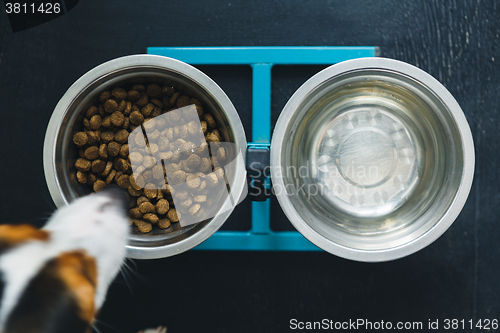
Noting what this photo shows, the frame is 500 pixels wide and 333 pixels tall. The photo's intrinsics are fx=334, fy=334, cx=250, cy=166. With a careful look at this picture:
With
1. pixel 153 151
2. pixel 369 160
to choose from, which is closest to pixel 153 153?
pixel 153 151

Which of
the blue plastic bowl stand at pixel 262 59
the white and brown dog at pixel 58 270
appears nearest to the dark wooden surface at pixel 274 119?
the blue plastic bowl stand at pixel 262 59

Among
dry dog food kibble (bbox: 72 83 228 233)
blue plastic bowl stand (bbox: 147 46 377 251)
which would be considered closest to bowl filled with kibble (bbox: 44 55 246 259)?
dry dog food kibble (bbox: 72 83 228 233)

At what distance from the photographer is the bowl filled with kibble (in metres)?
0.60

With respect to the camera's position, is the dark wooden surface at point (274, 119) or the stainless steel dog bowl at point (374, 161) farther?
the dark wooden surface at point (274, 119)

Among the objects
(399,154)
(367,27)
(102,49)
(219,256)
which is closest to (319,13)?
(367,27)

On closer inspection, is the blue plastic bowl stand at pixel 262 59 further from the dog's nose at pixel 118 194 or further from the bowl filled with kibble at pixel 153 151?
the dog's nose at pixel 118 194

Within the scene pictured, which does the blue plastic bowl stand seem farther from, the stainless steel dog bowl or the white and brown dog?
the white and brown dog

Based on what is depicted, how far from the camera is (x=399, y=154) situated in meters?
0.68

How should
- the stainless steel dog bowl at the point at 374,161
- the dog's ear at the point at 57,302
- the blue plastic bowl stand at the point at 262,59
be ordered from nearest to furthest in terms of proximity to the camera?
the dog's ear at the point at 57,302, the stainless steel dog bowl at the point at 374,161, the blue plastic bowl stand at the point at 262,59

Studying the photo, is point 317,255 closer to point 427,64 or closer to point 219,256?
point 219,256

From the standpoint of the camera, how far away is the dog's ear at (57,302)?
38 centimetres

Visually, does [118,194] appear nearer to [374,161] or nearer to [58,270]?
[58,270]

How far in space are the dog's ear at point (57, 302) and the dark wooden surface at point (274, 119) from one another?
39 cm

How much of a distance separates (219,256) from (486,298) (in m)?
0.67
